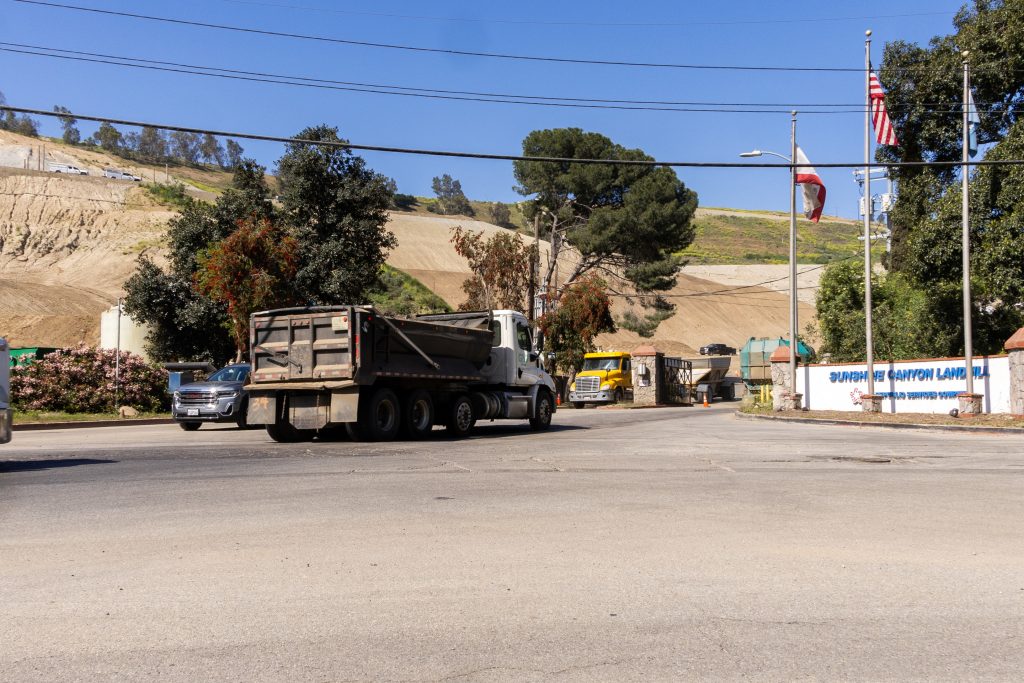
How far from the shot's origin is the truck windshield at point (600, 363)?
49.1 meters

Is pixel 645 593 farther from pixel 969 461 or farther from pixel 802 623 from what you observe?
pixel 969 461

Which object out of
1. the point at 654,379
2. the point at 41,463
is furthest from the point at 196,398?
the point at 654,379

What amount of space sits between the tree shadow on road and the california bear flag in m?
25.4

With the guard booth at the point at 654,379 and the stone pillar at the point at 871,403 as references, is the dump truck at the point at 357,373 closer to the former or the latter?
the stone pillar at the point at 871,403

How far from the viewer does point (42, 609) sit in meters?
5.83

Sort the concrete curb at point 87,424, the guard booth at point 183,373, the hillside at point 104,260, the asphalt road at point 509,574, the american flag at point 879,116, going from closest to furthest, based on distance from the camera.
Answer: the asphalt road at point 509,574
the concrete curb at point 87,424
the american flag at point 879,116
the guard booth at point 183,373
the hillside at point 104,260

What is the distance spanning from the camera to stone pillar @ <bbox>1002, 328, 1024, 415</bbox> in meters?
26.8

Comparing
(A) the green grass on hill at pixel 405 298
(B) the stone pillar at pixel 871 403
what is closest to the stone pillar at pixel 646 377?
(A) the green grass on hill at pixel 405 298

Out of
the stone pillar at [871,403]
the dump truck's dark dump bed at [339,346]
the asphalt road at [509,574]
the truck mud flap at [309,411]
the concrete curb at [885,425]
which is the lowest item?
the concrete curb at [885,425]

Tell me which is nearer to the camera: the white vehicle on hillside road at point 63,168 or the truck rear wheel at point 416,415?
the truck rear wheel at point 416,415

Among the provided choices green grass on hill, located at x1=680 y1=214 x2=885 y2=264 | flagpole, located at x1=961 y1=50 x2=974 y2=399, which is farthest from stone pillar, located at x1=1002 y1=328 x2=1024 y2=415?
green grass on hill, located at x1=680 y1=214 x2=885 y2=264

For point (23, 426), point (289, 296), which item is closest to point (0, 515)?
point (23, 426)

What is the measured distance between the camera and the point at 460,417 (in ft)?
72.4

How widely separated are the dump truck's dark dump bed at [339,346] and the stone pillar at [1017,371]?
53.9 feet
